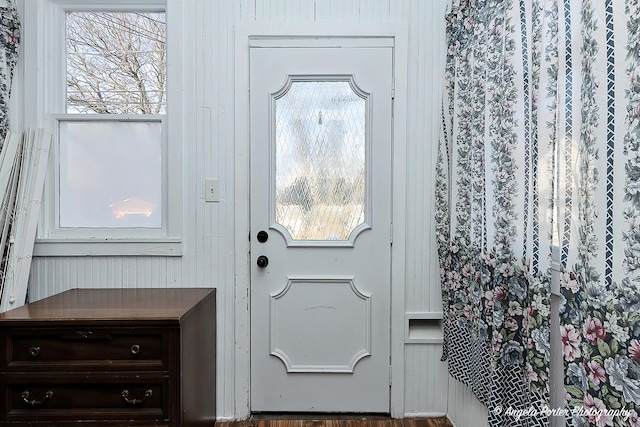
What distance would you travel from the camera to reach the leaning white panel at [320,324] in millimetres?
2137

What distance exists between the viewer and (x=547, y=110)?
1141 millimetres

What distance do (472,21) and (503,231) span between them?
97cm

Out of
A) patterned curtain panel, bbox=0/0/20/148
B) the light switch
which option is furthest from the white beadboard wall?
patterned curtain panel, bbox=0/0/20/148

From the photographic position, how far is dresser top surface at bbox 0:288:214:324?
1.55m

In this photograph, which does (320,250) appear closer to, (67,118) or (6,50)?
Answer: (67,118)

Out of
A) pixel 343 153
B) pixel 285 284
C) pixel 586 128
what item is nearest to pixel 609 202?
pixel 586 128

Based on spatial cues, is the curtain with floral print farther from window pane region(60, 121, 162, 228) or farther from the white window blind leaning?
the white window blind leaning

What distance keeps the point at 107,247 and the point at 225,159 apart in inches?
30.3

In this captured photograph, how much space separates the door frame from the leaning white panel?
0.51 ft

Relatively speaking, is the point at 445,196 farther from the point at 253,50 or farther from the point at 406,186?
the point at 253,50

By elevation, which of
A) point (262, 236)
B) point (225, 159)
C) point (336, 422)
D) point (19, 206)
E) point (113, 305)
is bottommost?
point (336, 422)

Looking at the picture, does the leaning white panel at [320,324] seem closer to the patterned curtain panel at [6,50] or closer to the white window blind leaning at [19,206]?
the white window blind leaning at [19,206]

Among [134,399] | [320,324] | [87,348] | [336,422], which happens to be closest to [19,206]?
[87,348]

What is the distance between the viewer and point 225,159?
211 cm
